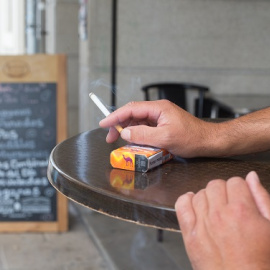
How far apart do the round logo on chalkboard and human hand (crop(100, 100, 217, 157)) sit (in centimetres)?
221

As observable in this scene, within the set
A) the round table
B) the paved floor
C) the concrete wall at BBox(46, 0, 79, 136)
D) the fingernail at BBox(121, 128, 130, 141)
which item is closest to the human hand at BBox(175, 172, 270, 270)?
the round table

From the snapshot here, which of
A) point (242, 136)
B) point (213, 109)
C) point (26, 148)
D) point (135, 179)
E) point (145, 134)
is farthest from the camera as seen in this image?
point (213, 109)

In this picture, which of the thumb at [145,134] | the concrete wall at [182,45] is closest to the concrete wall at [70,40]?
the concrete wall at [182,45]

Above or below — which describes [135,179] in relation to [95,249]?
above

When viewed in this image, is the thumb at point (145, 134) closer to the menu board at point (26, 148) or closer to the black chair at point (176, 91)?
the menu board at point (26, 148)

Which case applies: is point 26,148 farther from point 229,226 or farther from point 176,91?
point 229,226

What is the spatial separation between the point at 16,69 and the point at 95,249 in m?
1.22

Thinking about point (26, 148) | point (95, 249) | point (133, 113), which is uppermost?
point (133, 113)

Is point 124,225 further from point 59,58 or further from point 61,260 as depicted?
point 59,58

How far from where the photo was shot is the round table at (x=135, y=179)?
3.21 feet

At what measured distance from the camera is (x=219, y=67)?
399 cm

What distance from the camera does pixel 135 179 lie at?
1119 mm

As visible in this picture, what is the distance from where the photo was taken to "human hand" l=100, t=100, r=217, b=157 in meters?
1.25

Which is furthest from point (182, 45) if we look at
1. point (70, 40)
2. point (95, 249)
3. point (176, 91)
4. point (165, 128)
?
point (165, 128)
